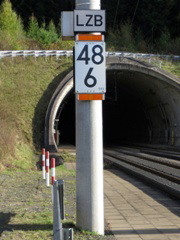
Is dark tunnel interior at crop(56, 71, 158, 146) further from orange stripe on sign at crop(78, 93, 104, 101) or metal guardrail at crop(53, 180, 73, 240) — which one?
metal guardrail at crop(53, 180, 73, 240)

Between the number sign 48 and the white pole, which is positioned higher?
the number sign 48

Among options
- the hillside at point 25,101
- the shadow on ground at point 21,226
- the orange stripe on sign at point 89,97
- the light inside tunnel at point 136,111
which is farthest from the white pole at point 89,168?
the light inside tunnel at point 136,111

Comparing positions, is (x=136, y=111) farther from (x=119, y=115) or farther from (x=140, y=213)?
(x=140, y=213)

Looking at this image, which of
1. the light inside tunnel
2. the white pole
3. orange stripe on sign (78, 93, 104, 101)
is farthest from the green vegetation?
orange stripe on sign (78, 93, 104, 101)

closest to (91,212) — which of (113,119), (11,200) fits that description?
(11,200)

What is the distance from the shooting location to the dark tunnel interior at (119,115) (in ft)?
114

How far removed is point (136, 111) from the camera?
40156 mm

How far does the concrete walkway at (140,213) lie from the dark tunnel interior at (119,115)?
19.6 metres

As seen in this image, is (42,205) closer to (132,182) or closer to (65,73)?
(132,182)

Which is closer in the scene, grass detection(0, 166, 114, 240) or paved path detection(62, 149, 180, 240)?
grass detection(0, 166, 114, 240)

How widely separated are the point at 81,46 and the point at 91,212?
2420 mm

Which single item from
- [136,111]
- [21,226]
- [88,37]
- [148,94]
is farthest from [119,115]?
[21,226]

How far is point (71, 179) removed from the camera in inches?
507

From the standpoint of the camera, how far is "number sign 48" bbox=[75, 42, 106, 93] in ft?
20.1
